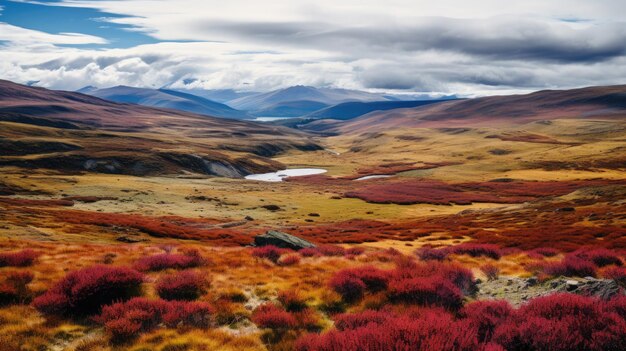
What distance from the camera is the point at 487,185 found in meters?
125

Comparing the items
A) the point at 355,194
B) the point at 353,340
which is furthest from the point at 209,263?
the point at 355,194

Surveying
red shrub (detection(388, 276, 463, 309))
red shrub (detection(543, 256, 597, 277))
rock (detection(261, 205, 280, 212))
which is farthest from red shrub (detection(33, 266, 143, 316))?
rock (detection(261, 205, 280, 212))

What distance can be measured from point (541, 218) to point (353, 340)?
52.5 metres

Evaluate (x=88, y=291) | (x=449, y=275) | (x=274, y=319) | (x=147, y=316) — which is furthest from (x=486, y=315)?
(x=88, y=291)

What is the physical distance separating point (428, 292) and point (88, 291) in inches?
395

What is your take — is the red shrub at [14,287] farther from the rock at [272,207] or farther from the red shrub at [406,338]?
the rock at [272,207]

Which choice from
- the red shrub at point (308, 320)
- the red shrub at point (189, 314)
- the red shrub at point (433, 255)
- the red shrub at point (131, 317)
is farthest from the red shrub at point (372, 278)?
the red shrub at point (433, 255)

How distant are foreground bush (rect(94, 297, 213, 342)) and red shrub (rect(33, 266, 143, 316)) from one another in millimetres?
805

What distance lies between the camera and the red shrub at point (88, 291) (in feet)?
34.6

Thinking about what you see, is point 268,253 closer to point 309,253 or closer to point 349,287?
point 309,253

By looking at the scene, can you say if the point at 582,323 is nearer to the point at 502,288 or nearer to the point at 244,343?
the point at 502,288

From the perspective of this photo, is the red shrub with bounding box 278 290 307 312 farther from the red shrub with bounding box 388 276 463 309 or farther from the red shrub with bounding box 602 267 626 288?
the red shrub with bounding box 602 267 626 288

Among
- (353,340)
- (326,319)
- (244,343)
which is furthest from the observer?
(326,319)

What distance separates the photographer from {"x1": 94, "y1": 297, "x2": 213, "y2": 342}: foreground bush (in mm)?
9156
